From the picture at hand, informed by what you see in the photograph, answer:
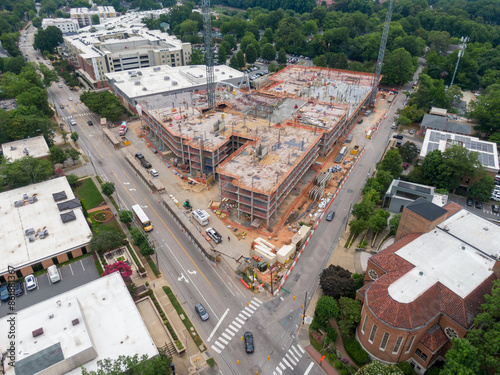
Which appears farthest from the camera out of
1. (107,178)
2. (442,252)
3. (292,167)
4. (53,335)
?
(107,178)

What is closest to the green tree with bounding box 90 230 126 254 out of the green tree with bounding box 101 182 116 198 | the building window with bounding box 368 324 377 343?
the green tree with bounding box 101 182 116 198

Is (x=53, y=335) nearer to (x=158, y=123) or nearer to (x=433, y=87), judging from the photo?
(x=158, y=123)

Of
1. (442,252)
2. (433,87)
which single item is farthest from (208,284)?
(433,87)

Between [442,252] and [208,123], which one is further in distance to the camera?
[208,123]

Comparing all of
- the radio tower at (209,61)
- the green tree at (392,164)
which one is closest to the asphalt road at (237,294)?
the green tree at (392,164)

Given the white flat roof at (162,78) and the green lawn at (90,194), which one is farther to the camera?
the white flat roof at (162,78)

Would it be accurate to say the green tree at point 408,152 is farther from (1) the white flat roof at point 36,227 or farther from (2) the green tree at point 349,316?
(1) the white flat roof at point 36,227

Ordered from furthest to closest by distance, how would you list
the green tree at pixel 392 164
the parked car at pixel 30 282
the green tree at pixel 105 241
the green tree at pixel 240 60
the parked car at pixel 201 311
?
the green tree at pixel 240 60
the green tree at pixel 392 164
the green tree at pixel 105 241
the parked car at pixel 30 282
the parked car at pixel 201 311

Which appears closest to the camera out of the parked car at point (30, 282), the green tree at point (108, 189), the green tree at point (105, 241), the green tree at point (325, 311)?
the green tree at point (325, 311)

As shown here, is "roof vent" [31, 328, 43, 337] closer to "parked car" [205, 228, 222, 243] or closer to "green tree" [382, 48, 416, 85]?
"parked car" [205, 228, 222, 243]
